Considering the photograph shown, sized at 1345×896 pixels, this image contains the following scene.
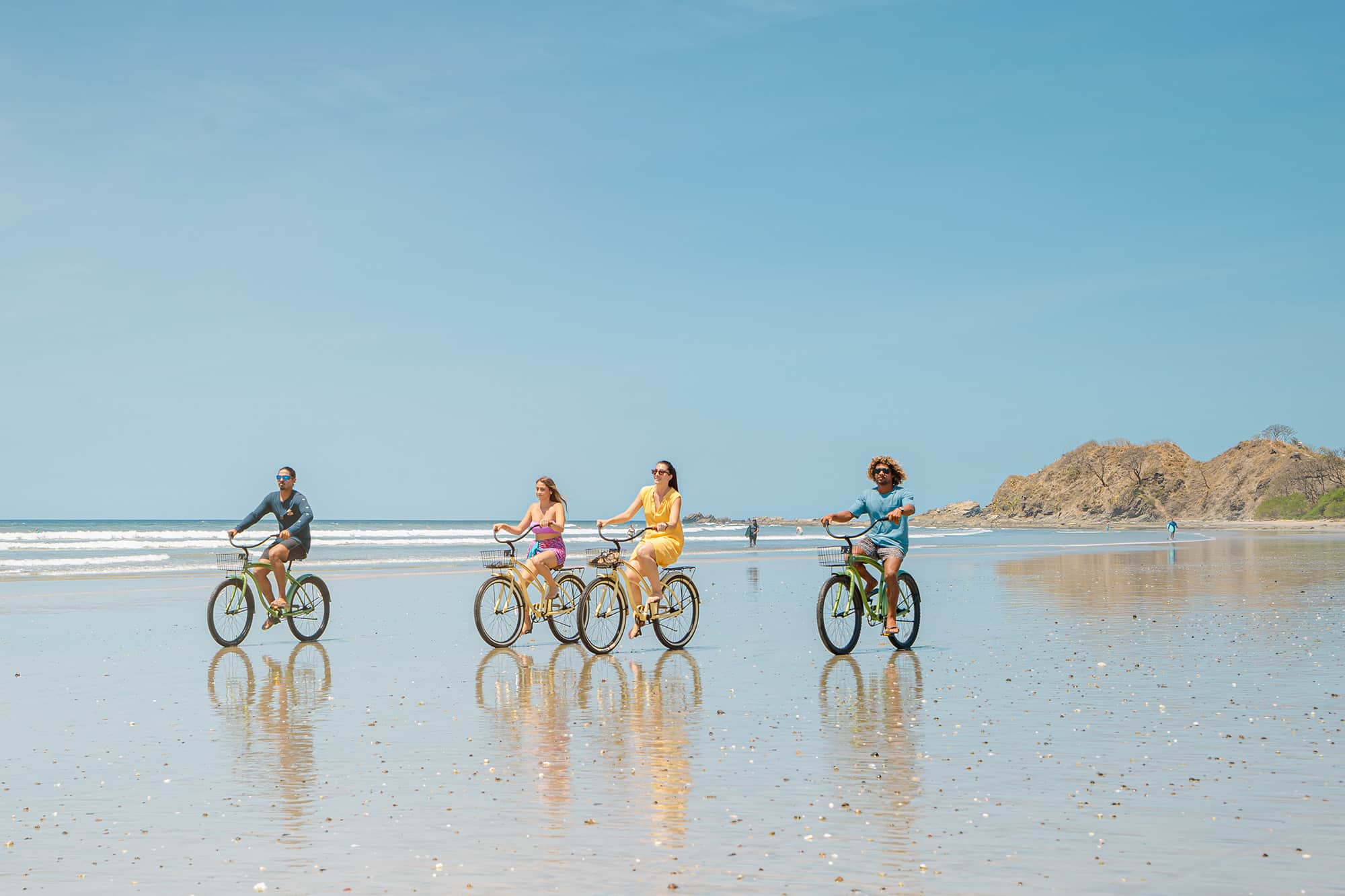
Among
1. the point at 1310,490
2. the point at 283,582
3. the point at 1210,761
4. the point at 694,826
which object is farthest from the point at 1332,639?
the point at 1310,490

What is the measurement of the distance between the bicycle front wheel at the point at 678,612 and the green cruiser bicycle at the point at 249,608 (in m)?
4.78

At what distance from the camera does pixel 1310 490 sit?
133375 mm

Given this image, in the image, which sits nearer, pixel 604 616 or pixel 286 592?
pixel 604 616

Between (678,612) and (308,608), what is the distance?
5325 millimetres

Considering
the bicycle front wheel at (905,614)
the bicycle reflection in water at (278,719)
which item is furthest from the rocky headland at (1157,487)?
the bicycle reflection in water at (278,719)

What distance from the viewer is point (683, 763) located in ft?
25.7

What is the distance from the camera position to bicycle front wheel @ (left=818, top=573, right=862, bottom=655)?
13.7 m

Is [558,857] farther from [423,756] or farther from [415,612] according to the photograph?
[415,612]

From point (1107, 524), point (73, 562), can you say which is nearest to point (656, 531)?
point (73, 562)

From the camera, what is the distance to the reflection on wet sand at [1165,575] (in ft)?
71.5

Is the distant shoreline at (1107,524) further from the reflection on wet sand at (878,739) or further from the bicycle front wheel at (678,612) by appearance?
the reflection on wet sand at (878,739)

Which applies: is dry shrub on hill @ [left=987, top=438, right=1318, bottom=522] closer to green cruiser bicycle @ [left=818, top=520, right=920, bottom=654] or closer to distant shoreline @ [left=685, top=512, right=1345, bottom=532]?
distant shoreline @ [left=685, top=512, right=1345, bottom=532]

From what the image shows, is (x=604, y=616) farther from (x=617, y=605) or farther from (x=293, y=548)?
(x=293, y=548)

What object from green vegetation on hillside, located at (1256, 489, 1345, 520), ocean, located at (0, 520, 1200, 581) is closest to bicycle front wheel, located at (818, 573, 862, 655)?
ocean, located at (0, 520, 1200, 581)
